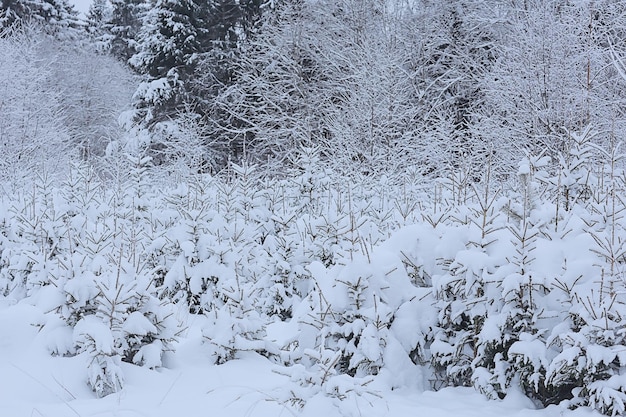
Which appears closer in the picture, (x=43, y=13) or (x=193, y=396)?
(x=193, y=396)

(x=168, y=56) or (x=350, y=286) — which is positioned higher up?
(x=168, y=56)

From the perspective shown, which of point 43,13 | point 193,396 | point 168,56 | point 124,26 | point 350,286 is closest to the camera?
point 193,396

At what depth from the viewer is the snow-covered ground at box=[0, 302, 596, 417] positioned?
2994 mm

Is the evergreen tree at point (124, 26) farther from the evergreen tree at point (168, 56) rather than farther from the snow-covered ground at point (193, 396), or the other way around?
the snow-covered ground at point (193, 396)

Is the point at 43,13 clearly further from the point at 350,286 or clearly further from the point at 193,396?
the point at 193,396

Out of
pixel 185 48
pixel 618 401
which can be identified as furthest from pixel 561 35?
pixel 185 48

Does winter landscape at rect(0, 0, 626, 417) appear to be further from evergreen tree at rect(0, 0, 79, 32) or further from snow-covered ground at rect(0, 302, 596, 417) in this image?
evergreen tree at rect(0, 0, 79, 32)

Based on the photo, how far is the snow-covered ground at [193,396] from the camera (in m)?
2.99

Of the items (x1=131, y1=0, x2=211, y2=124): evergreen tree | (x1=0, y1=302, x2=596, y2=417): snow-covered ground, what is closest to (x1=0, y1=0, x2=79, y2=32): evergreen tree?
(x1=131, y1=0, x2=211, y2=124): evergreen tree

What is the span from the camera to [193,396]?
3.32m

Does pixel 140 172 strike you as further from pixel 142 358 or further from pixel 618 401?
pixel 618 401

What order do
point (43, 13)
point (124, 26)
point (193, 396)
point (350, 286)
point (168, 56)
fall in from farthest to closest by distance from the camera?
point (124, 26), point (43, 13), point (168, 56), point (350, 286), point (193, 396)

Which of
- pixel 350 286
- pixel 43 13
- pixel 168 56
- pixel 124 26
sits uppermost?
pixel 43 13

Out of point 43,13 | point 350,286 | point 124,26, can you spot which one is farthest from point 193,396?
point 43,13
